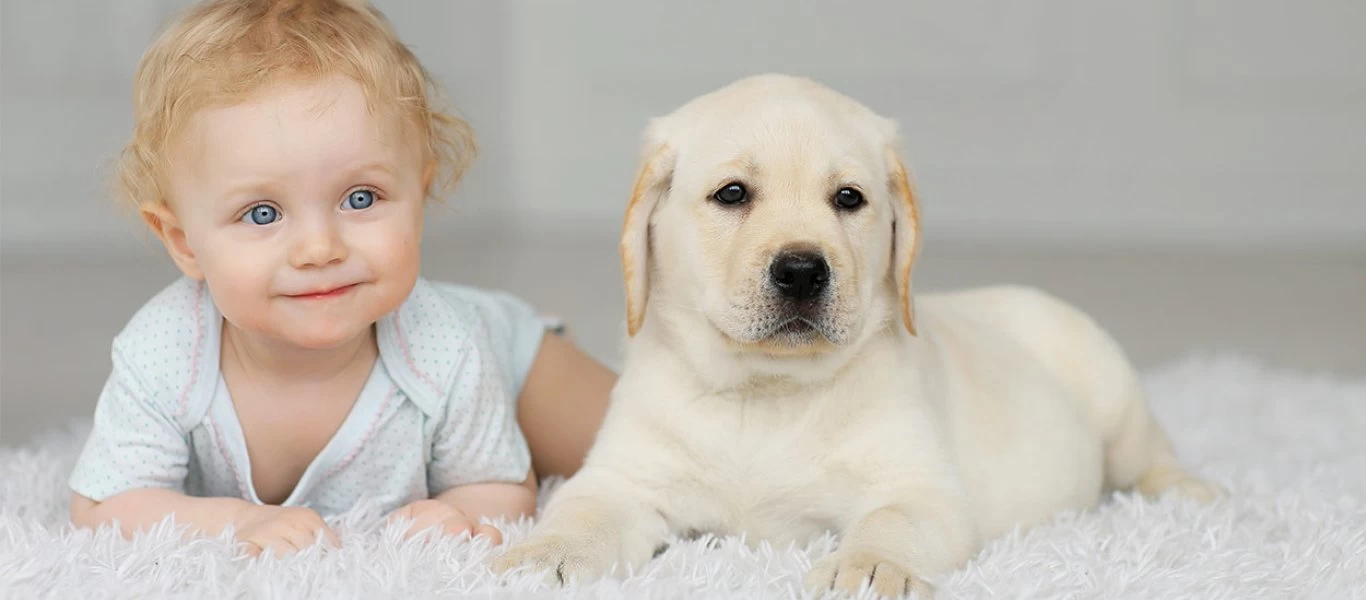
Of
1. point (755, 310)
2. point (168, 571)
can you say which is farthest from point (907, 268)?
point (168, 571)

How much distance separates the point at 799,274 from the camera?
2.08 m

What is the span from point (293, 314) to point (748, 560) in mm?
846

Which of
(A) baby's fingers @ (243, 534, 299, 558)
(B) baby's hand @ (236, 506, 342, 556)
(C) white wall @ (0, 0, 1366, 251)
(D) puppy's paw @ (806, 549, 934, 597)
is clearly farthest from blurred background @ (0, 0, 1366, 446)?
(D) puppy's paw @ (806, 549, 934, 597)

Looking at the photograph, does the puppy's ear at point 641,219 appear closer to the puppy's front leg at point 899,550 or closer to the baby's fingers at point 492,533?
the baby's fingers at point 492,533

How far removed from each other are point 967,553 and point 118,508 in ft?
4.52

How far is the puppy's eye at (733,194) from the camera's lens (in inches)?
88.2

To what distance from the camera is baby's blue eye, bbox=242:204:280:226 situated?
2251 mm

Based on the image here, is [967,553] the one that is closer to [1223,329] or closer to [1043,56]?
[1223,329]

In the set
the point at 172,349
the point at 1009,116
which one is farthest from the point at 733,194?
the point at 1009,116

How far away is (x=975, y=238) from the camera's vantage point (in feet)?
26.8

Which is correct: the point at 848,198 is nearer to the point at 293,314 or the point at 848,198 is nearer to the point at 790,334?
the point at 790,334

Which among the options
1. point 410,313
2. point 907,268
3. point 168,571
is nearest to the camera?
point 168,571

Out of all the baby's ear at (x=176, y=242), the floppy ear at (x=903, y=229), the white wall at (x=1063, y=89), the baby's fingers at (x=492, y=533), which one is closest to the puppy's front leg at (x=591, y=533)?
the baby's fingers at (x=492, y=533)

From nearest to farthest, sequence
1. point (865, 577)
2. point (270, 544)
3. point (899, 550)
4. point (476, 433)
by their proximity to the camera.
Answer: point (865, 577)
point (899, 550)
point (270, 544)
point (476, 433)
